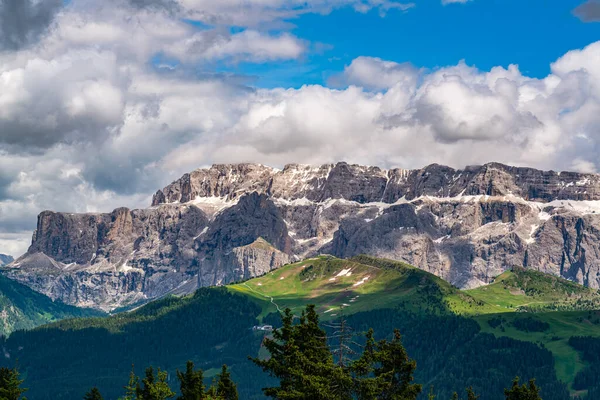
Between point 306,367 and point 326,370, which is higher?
point 306,367

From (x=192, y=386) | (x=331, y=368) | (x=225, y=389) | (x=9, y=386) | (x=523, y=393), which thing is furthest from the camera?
(x=9, y=386)

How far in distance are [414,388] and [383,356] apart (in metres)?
5.04

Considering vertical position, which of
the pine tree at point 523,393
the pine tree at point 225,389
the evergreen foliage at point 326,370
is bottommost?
the pine tree at point 523,393

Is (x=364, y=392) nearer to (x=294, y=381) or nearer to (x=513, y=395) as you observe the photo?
(x=294, y=381)

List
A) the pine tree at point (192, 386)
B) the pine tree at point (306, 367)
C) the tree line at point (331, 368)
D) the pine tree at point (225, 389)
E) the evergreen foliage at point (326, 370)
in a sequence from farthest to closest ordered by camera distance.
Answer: the pine tree at point (192, 386) → the pine tree at point (225, 389) → the tree line at point (331, 368) → the evergreen foliage at point (326, 370) → the pine tree at point (306, 367)

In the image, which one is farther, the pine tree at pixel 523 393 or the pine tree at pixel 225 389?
the pine tree at pixel 225 389

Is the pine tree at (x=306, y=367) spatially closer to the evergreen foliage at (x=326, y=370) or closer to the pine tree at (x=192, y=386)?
the evergreen foliage at (x=326, y=370)

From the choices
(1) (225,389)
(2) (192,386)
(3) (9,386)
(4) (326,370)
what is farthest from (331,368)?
(3) (9,386)

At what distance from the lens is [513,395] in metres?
102

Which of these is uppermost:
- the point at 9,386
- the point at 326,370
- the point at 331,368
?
the point at 331,368

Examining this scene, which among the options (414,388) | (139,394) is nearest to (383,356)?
(414,388)

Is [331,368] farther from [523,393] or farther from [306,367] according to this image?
[523,393]

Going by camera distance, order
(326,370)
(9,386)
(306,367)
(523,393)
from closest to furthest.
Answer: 1. (326,370)
2. (306,367)
3. (523,393)
4. (9,386)

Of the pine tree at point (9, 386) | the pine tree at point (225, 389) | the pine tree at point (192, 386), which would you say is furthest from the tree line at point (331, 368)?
the pine tree at point (9, 386)
